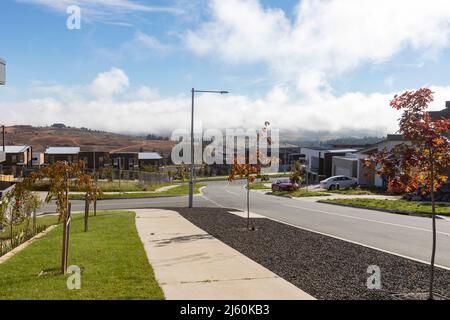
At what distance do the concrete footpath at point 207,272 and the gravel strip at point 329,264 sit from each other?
1.12 ft

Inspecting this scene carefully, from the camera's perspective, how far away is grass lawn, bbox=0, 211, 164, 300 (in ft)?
23.3

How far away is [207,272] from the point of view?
896cm

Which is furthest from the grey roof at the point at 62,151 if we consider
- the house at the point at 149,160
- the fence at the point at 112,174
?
the fence at the point at 112,174

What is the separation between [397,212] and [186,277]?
18291mm

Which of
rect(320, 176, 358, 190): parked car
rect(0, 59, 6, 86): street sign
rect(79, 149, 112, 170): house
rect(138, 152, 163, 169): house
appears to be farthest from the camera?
rect(138, 152, 163, 169): house

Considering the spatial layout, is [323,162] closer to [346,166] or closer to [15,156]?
[346,166]

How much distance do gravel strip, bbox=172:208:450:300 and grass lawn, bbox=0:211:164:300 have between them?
2.62m

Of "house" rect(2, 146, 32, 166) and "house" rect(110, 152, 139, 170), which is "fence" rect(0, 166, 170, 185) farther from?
"house" rect(110, 152, 139, 170)

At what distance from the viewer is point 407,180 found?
7.54 metres

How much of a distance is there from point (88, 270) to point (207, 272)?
7.42 feet

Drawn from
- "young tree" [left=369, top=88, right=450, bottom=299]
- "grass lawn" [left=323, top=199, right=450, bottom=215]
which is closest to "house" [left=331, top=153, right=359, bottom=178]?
"grass lawn" [left=323, top=199, right=450, bottom=215]

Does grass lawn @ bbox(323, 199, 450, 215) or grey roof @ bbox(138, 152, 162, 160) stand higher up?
grey roof @ bbox(138, 152, 162, 160)

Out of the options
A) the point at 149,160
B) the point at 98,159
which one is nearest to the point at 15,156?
the point at 98,159
